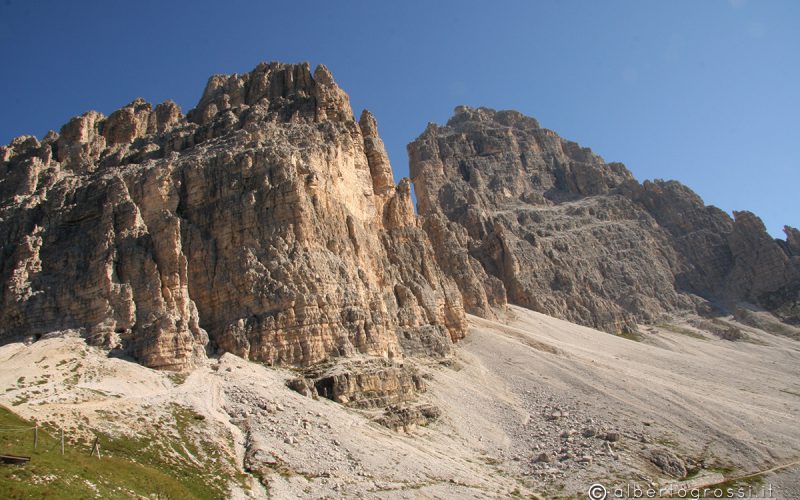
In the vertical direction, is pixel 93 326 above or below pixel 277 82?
→ below

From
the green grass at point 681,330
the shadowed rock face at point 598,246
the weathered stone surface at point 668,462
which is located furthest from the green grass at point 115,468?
the green grass at point 681,330

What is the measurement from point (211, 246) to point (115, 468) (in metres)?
32.3

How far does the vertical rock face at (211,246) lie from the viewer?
50156 mm

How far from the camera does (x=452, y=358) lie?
70938mm

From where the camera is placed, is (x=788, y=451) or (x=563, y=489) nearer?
(x=563, y=489)

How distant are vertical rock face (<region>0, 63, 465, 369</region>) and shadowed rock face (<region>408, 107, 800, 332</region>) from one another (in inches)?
1700

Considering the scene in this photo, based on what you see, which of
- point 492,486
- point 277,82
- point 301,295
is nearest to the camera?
point 492,486

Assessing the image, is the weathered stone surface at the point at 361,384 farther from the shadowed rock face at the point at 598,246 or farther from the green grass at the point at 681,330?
the green grass at the point at 681,330

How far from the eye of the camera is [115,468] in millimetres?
26422

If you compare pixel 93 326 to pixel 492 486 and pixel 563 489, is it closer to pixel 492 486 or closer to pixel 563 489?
pixel 492 486

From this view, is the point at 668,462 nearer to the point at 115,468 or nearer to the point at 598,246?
the point at 115,468

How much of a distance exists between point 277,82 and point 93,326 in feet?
178

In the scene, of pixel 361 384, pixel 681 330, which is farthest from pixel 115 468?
pixel 681 330

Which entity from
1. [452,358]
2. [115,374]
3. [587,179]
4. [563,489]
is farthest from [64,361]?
[587,179]
